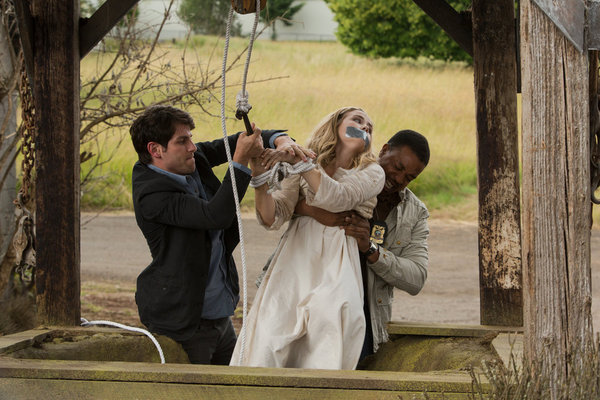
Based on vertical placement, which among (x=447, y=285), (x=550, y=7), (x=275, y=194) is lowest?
(x=447, y=285)

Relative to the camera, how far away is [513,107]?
14.8ft

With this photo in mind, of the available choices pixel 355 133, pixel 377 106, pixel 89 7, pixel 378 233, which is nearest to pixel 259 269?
pixel 89 7

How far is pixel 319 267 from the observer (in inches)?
150

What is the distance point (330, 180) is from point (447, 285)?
9812mm

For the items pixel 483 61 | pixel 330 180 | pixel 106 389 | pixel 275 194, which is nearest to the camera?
pixel 106 389

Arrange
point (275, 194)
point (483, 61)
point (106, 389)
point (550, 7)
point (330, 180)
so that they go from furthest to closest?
point (483, 61), point (275, 194), point (330, 180), point (106, 389), point (550, 7)

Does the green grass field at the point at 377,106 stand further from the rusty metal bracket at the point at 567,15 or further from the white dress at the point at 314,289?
the rusty metal bracket at the point at 567,15

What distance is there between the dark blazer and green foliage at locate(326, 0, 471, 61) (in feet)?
69.9

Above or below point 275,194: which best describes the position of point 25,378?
below

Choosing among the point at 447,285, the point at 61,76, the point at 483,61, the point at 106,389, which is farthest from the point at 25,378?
the point at 447,285

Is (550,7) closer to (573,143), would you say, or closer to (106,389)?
(573,143)

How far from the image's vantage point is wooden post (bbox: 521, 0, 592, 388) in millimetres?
3012

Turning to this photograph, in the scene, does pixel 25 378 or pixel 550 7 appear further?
pixel 25 378

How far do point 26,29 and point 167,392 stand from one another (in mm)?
2225
